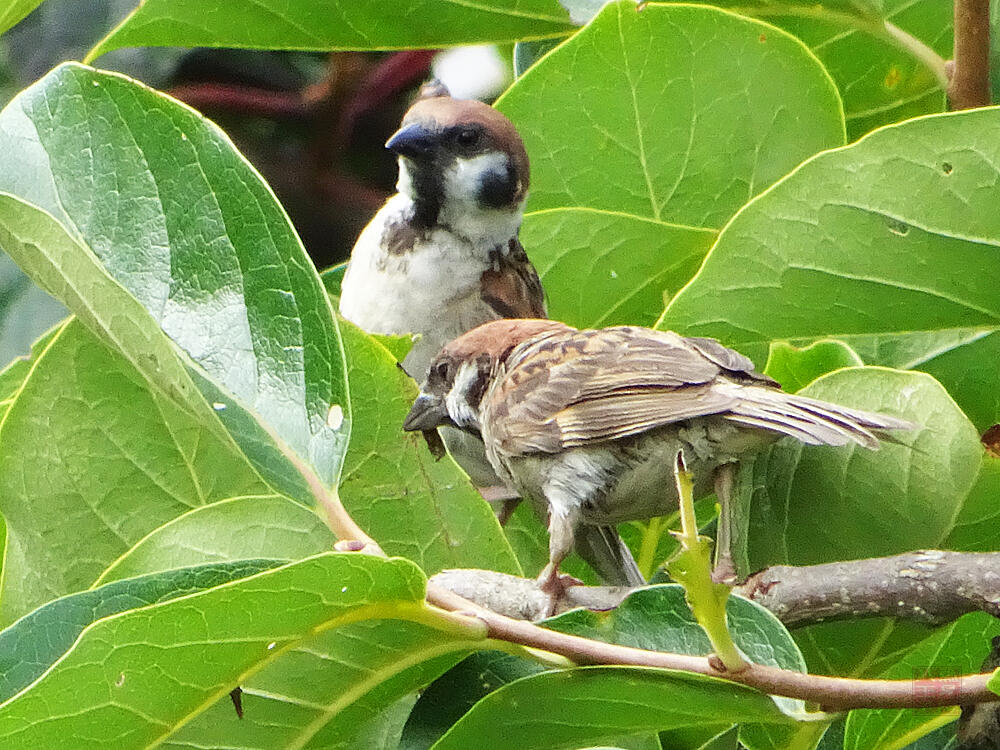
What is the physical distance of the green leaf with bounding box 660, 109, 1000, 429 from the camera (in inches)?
56.9

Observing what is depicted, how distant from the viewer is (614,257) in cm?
174

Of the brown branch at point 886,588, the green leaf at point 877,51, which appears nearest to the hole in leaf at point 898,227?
the brown branch at point 886,588

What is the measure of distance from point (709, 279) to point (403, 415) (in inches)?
14.0

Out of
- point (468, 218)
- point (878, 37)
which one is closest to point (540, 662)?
point (878, 37)

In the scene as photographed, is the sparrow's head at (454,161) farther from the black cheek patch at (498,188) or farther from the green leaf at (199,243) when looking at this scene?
the green leaf at (199,243)

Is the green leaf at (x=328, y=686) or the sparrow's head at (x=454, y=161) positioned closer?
the green leaf at (x=328, y=686)

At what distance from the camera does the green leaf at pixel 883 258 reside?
4.74 feet

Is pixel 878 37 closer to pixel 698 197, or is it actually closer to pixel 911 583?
pixel 698 197

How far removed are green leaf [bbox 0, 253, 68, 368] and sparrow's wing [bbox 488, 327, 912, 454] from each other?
1640 millimetres

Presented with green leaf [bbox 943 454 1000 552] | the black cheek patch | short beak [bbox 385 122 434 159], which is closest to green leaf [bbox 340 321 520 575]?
green leaf [bbox 943 454 1000 552]

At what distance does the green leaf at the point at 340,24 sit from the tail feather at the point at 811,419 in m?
0.66

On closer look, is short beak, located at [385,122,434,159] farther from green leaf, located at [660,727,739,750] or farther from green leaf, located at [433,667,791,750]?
green leaf, located at [433,667,791,750]

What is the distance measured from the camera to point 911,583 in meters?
1.26

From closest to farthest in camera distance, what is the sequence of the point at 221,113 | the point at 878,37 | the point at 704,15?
the point at 704,15
the point at 878,37
the point at 221,113
